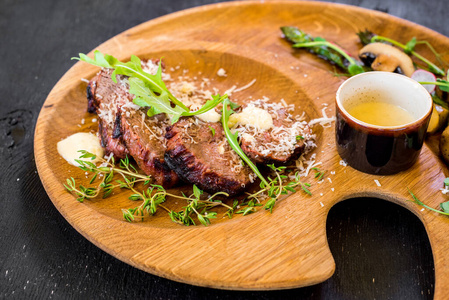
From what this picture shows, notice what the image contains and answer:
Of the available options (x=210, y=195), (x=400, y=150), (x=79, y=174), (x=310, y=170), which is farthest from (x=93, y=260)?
(x=400, y=150)

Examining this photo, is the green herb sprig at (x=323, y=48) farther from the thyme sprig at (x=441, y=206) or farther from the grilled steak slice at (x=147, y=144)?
the grilled steak slice at (x=147, y=144)

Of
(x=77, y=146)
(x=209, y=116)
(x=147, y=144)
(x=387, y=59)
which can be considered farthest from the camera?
(x=387, y=59)

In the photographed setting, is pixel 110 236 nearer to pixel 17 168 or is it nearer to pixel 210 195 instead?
pixel 210 195

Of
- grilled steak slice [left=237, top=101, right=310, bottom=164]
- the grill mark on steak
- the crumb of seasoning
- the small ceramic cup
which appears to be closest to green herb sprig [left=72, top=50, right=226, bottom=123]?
the grill mark on steak

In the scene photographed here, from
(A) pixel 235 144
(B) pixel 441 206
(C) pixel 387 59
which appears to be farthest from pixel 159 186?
(C) pixel 387 59

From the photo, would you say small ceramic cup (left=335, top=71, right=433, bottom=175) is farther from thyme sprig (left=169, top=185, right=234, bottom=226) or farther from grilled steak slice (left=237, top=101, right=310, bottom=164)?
thyme sprig (left=169, top=185, right=234, bottom=226)

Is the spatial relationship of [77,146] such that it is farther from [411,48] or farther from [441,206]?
[411,48]
